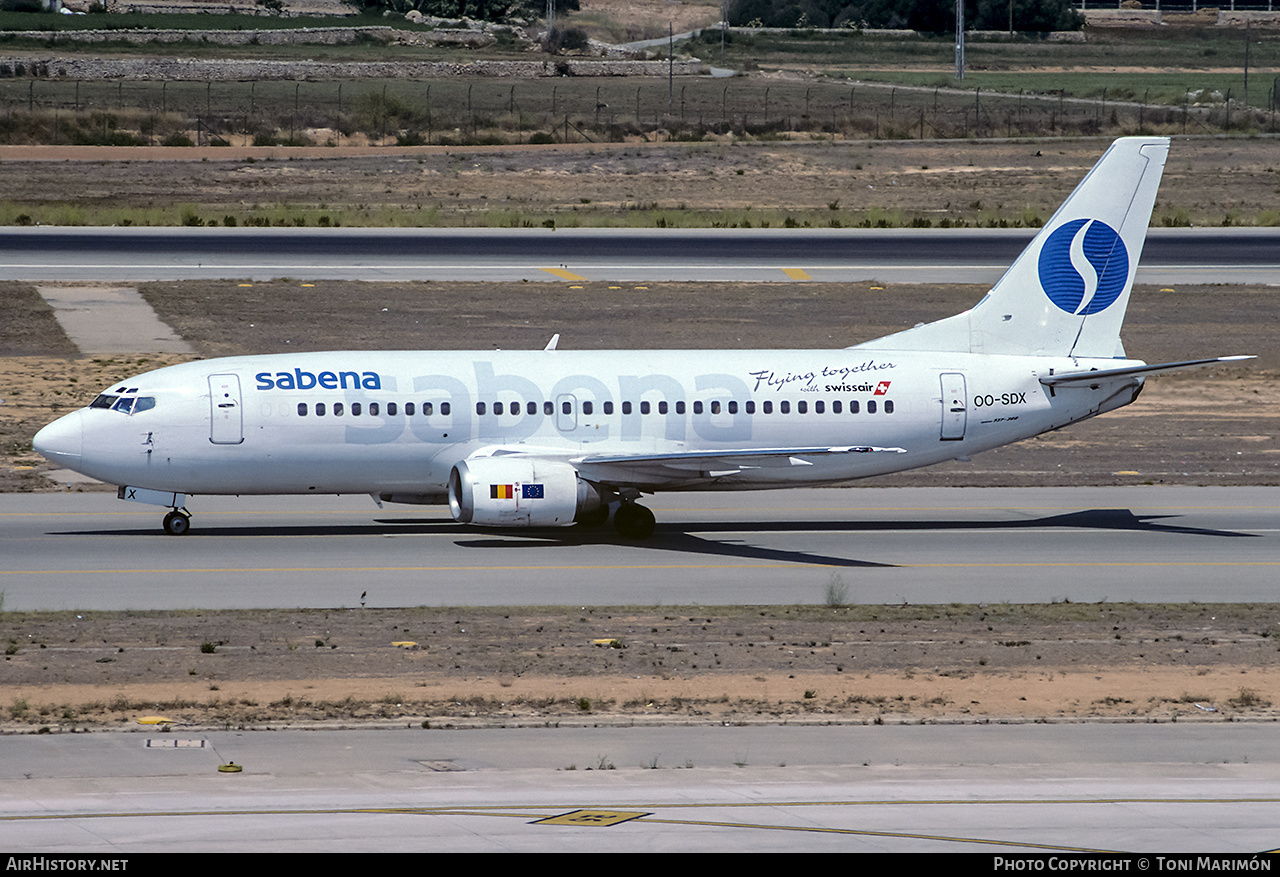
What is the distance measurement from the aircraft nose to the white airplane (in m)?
0.04

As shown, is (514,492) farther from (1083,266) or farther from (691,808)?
(691,808)

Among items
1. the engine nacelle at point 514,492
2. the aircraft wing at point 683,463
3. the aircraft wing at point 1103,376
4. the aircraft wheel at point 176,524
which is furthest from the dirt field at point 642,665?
the aircraft wing at point 1103,376

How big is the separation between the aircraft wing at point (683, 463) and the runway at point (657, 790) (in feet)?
43.1

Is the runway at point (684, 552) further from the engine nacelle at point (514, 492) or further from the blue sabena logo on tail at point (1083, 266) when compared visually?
the blue sabena logo on tail at point (1083, 266)

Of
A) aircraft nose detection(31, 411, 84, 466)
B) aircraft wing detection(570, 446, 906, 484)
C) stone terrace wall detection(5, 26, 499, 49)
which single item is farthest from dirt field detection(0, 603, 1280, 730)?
stone terrace wall detection(5, 26, 499, 49)

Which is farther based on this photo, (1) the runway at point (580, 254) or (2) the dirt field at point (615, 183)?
(2) the dirt field at point (615, 183)

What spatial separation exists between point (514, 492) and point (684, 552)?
372cm

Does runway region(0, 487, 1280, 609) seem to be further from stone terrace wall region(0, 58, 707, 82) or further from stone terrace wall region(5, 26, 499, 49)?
stone terrace wall region(5, 26, 499, 49)

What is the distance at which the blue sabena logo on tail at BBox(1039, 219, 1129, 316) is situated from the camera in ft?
122

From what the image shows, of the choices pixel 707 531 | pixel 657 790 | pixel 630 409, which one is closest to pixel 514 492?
pixel 630 409

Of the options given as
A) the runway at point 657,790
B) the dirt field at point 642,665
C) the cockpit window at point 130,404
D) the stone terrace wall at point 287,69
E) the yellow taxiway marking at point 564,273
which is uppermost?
the stone terrace wall at point 287,69

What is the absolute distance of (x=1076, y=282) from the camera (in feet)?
122

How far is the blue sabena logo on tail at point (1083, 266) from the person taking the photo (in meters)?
37.2
